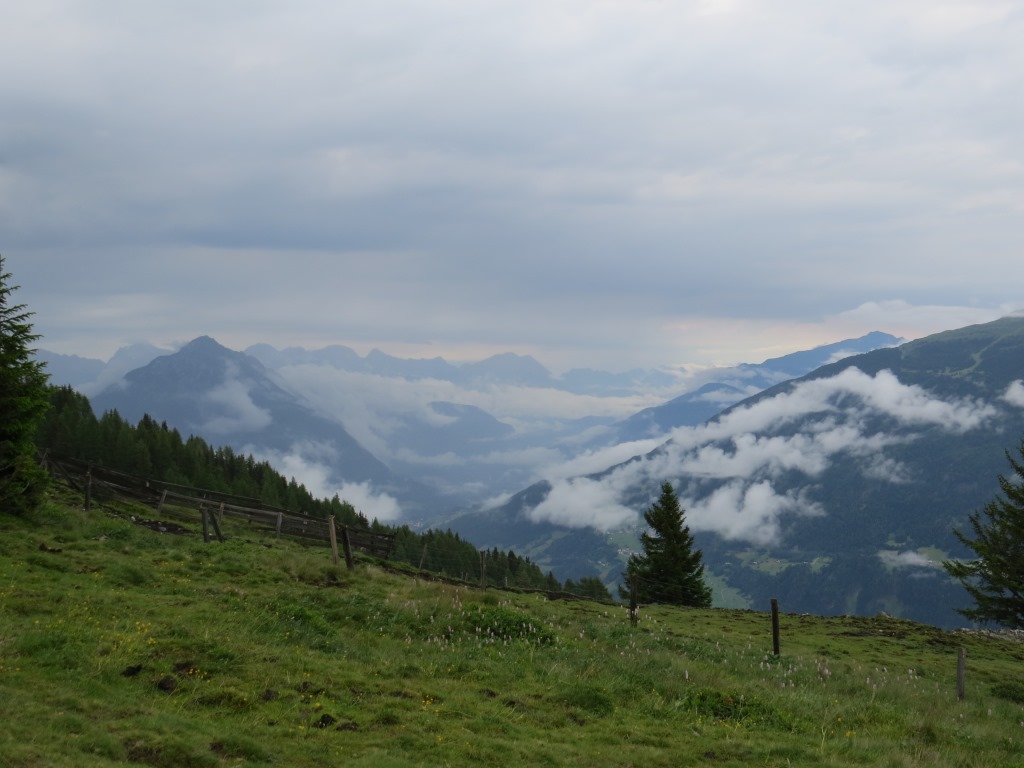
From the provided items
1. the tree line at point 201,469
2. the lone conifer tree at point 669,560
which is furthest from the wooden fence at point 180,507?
the lone conifer tree at point 669,560

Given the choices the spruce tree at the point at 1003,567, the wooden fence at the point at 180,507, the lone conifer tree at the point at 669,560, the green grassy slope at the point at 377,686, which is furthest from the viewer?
the lone conifer tree at the point at 669,560

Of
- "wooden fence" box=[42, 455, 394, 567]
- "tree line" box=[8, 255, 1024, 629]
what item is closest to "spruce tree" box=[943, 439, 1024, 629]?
"tree line" box=[8, 255, 1024, 629]

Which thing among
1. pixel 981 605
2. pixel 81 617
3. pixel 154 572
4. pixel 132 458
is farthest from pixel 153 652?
pixel 132 458

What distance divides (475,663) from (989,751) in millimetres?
10867

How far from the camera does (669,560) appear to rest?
6384 cm

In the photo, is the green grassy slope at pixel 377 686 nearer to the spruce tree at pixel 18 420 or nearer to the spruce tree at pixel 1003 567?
the spruce tree at pixel 18 420

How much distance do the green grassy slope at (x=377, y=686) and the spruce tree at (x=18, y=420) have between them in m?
1.38

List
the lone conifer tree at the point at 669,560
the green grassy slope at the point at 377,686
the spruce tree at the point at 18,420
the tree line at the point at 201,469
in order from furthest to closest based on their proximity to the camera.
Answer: the tree line at the point at 201,469 → the lone conifer tree at the point at 669,560 → the spruce tree at the point at 18,420 → the green grassy slope at the point at 377,686

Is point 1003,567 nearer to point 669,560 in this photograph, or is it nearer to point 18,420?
point 669,560

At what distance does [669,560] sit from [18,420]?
52129 millimetres

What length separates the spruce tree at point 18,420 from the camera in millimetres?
25359

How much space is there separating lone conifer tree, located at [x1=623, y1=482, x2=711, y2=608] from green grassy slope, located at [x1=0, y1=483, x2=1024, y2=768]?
37583 millimetres

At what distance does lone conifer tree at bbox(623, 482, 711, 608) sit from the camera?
61906 millimetres

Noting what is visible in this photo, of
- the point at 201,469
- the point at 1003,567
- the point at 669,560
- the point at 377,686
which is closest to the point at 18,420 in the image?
the point at 377,686
